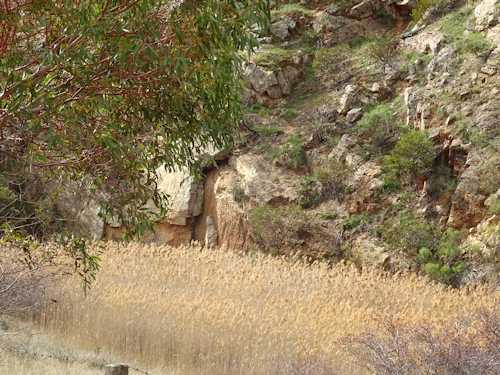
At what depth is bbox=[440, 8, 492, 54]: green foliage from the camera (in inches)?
674

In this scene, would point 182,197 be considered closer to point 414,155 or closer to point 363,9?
point 414,155

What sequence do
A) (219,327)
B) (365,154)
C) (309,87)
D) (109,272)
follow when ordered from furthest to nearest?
1. (309,87)
2. (365,154)
3. (109,272)
4. (219,327)

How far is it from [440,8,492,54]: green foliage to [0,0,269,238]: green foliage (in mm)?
12585

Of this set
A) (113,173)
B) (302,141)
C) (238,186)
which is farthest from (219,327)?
(302,141)

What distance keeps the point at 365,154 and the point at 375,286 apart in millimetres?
6100

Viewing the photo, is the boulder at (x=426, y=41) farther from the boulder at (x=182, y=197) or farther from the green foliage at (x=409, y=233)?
the boulder at (x=182, y=197)

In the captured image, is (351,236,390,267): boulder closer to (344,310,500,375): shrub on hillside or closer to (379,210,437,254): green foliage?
(379,210,437,254): green foliage

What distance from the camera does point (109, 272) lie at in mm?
11500

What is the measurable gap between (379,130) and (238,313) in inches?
372

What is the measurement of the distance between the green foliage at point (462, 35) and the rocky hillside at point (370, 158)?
4 centimetres

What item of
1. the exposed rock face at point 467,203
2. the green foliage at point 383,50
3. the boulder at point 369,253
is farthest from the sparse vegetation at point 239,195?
the green foliage at point 383,50

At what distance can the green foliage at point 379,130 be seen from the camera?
1717 centimetres

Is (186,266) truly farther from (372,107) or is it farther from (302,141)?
(372,107)

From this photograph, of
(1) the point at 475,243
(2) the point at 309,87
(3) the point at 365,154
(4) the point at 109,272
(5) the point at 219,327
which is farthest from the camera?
(2) the point at 309,87
